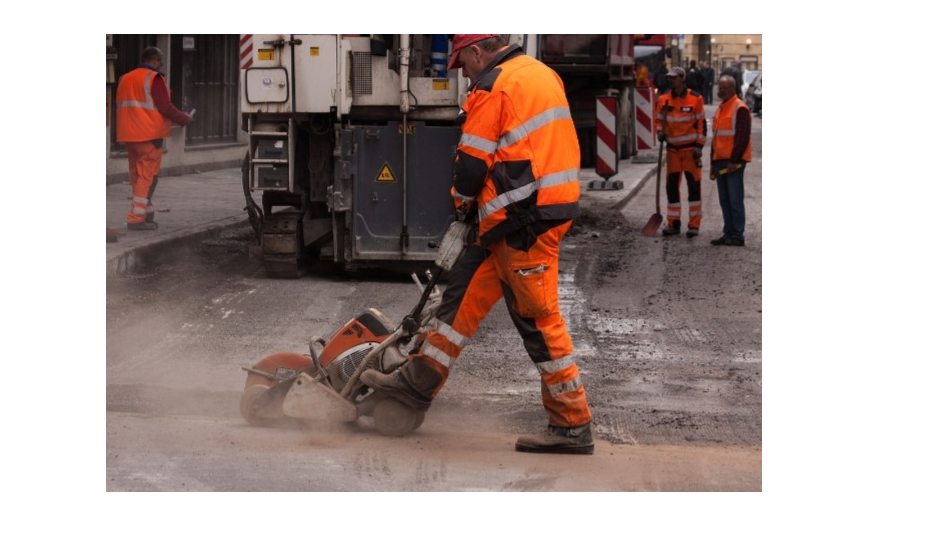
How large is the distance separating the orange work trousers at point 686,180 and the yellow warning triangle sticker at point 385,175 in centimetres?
395

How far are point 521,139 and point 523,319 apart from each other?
73cm

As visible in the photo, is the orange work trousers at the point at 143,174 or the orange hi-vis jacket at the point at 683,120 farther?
the orange hi-vis jacket at the point at 683,120

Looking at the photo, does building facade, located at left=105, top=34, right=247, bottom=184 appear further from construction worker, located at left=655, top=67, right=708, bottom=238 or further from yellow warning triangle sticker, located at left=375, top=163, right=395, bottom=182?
yellow warning triangle sticker, located at left=375, top=163, right=395, bottom=182

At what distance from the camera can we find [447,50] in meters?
8.66

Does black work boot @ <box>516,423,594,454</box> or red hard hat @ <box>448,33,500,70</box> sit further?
black work boot @ <box>516,423,594,454</box>

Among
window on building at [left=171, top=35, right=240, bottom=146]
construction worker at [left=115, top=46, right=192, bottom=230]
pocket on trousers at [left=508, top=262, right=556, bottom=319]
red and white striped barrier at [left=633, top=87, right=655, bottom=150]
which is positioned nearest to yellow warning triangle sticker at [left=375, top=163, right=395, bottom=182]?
construction worker at [left=115, top=46, right=192, bottom=230]

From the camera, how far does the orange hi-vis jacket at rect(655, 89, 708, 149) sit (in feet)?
40.9

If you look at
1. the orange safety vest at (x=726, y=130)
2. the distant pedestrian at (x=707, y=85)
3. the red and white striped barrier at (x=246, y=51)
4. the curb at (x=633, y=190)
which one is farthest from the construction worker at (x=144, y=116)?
the distant pedestrian at (x=707, y=85)

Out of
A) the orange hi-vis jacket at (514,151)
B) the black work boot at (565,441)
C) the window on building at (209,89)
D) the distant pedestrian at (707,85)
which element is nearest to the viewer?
the orange hi-vis jacket at (514,151)

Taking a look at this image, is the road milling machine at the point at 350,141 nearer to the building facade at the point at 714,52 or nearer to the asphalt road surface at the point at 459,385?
the asphalt road surface at the point at 459,385

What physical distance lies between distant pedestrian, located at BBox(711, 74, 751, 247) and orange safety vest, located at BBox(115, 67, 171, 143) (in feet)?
16.5

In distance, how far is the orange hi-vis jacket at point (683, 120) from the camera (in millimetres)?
12469

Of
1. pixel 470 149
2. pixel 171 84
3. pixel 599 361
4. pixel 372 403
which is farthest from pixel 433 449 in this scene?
pixel 171 84

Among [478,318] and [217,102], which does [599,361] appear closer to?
[478,318]
